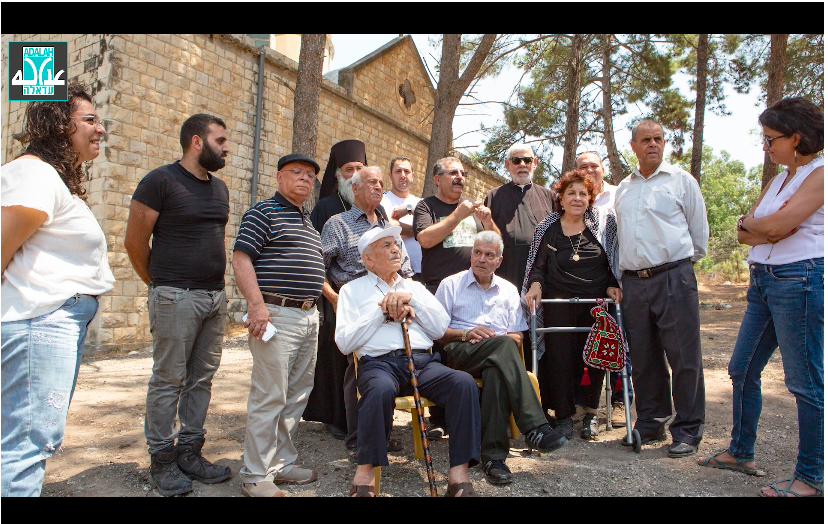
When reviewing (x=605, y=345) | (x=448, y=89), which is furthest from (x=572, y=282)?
(x=448, y=89)

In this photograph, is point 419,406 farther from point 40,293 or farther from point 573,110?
point 573,110

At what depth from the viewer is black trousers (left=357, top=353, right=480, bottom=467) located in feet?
10.1

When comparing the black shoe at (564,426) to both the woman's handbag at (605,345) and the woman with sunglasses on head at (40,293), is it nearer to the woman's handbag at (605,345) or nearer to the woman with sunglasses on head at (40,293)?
the woman's handbag at (605,345)

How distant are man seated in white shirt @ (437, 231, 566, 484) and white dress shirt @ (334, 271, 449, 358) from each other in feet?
0.94

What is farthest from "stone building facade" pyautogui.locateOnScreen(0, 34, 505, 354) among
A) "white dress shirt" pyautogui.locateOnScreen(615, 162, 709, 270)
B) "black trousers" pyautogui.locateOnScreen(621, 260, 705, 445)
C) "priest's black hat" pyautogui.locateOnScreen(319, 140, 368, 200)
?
"black trousers" pyautogui.locateOnScreen(621, 260, 705, 445)

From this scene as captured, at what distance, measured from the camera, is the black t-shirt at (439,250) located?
4453mm

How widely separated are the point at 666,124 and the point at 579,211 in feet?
42.2

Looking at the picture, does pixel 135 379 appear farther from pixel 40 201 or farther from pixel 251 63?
pixel 251 63

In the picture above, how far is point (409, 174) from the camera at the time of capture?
4.82m

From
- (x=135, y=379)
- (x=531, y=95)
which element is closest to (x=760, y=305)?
(x=135, y=379)

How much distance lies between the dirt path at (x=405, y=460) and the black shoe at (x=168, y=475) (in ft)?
0.24

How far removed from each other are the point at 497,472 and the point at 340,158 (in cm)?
270

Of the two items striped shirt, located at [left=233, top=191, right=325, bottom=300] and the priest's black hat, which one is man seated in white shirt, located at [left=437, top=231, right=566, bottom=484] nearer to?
striped shirt, located at [left=233, top=191, right=325, bottom=300]

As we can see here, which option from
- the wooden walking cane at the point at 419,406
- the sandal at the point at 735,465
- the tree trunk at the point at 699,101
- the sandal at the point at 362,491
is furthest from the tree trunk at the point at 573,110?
the sandal at the point at 362,491
